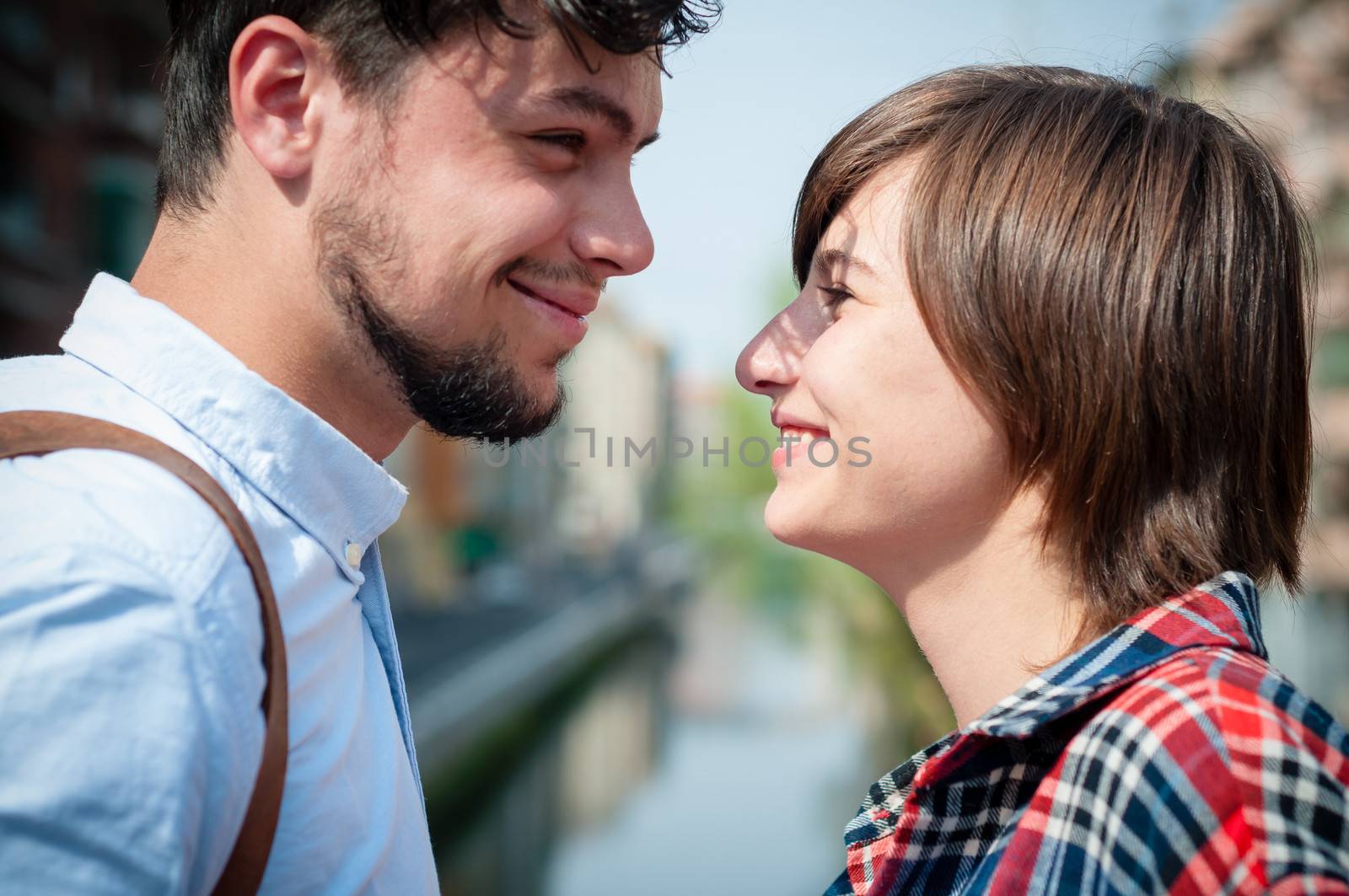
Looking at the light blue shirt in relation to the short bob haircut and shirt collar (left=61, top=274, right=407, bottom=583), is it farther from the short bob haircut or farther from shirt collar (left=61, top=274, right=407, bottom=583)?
the short bob haircut

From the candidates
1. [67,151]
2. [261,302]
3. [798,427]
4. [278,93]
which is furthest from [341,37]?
[67,151]

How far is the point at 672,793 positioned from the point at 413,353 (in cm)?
1680

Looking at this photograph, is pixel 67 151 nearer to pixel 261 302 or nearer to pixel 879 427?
pixel 261 302

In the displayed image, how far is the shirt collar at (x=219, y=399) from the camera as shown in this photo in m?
1.49

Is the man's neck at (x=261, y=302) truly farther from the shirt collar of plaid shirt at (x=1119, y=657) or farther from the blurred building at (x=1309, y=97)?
the blurred building at (x=1309, y=97)

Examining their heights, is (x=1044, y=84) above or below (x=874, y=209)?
above

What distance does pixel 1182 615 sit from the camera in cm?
148

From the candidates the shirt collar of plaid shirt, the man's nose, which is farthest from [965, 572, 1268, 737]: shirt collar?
the man's nose

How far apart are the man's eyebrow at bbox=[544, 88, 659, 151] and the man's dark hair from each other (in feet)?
0.19

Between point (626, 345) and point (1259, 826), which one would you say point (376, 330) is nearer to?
point (1259, 826)

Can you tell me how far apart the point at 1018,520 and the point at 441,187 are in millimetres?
1053

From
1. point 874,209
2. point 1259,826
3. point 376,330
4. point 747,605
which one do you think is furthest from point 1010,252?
point 747,605

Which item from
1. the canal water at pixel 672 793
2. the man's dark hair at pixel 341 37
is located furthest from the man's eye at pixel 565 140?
the canal water at pixel 672 793

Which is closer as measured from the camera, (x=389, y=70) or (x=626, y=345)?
(x=389, y=70)
